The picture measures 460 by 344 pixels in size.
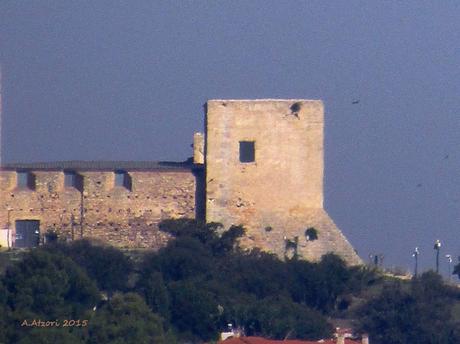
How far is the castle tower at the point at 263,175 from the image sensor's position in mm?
54469

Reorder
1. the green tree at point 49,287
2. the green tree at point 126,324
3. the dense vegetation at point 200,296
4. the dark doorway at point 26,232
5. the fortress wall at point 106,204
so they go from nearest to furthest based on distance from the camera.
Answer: the green tree at point 126,324, the dense vegetation at point 200,296, the green tree at point 49,287, the fortress wall at point 106,204, the dark doorway at point 26,232

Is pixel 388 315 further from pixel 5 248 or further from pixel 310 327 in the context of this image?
pixel 5 248

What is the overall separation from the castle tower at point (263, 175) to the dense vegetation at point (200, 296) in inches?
22.3

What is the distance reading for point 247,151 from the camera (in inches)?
2151

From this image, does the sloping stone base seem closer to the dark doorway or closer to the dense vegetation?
the dense vegetation

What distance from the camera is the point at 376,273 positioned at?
2120 inches

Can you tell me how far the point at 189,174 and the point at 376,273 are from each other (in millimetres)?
4409

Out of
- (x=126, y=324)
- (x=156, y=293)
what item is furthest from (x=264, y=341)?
(x=156, y=293)

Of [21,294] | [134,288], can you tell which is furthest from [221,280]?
[21,294]

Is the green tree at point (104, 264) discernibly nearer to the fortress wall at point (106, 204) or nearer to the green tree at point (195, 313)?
the green tree at point (195, 313)

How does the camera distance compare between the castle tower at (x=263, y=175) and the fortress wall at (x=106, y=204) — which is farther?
the fortress wall at (x=106, y=204)

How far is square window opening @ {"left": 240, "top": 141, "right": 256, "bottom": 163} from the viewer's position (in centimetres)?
5453

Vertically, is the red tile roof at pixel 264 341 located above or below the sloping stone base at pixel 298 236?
below

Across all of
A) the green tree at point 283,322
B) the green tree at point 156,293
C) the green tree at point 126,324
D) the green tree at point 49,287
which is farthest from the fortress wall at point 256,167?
the green tree at point 126,324
